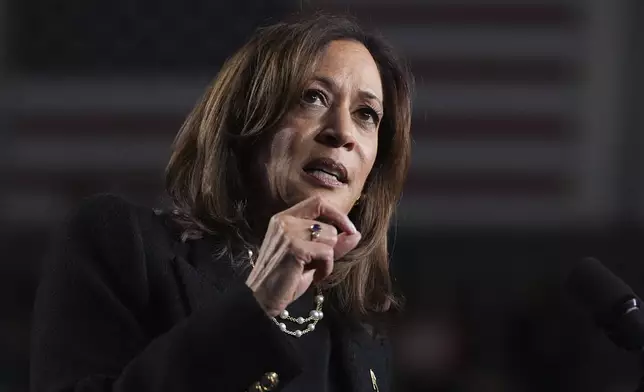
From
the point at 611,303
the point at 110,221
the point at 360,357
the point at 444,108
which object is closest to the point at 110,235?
the point at 110,221

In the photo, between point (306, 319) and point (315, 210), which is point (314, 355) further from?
point (315, 210)

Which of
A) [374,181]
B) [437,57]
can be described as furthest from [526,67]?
[374,181]

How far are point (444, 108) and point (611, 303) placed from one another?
388 cm

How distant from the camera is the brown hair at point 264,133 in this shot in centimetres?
165

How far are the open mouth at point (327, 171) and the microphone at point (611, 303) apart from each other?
13.0 inches

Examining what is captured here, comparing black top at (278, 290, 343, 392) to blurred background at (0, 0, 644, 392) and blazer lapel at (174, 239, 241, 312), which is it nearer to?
blazer lapel at (174, 239, 241, 312)

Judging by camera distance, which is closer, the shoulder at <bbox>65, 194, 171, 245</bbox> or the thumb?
the thumb

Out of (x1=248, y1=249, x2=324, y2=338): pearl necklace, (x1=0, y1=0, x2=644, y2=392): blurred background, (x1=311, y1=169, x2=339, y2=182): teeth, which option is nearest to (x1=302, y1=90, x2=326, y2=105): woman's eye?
(x1=311, y1=169, x2=339, y2=182): teeth

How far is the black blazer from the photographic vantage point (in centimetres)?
130

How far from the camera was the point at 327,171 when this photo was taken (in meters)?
1.59

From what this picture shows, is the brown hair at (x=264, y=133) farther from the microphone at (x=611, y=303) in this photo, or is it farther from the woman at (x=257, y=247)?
the microphone at (x=611, y=303)

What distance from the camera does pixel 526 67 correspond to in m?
5.35

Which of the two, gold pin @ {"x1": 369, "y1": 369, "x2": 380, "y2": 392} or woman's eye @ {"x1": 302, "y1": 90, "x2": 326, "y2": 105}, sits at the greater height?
woman's eye @ {"x1": 302, "y1": 90, "x2": 326, "y2": 105}

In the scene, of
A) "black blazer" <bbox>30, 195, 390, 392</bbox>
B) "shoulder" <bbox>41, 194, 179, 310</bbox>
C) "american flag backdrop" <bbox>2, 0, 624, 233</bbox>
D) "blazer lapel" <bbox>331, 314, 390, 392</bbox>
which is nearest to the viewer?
"black blazer" <bbox>30, 195, 390, 392</bbox>
